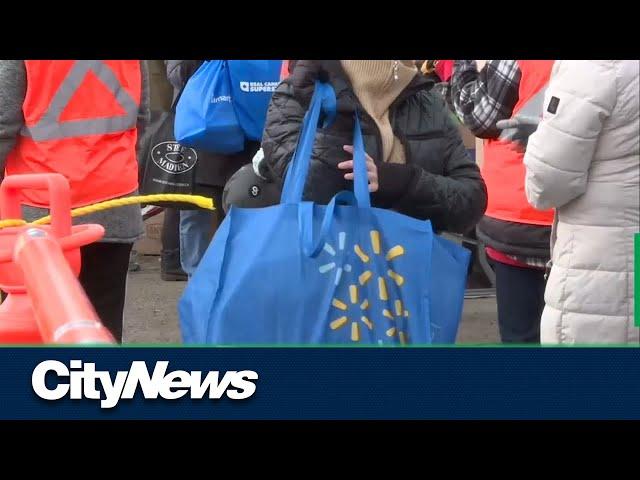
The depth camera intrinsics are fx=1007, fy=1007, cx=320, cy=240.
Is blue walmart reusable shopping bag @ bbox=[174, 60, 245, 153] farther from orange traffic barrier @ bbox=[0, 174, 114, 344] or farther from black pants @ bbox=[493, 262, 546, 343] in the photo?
orange traffic barrier @ bbox=[0, 174, 114, 344]

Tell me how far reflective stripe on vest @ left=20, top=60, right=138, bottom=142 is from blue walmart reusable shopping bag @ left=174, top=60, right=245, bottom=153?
0.66 metres

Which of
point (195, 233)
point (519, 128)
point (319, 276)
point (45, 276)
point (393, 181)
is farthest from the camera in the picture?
point (195, 233)

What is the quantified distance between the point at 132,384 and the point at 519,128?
1373 mm

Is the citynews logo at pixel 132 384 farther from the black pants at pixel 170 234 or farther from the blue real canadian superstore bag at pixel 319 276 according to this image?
the black pants at pixel 170 234

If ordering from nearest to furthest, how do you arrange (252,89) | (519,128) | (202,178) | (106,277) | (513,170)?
(519,128) < (513,170) < (106,277) < (252,89) < (202,178)

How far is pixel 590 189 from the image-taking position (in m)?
2.16

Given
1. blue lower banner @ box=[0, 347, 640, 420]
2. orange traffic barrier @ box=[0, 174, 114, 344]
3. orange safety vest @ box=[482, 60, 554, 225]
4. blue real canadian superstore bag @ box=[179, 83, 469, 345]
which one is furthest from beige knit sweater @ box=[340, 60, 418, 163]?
orange traffic barrier @ box=[0, 174, 114, 344]

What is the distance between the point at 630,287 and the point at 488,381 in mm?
589

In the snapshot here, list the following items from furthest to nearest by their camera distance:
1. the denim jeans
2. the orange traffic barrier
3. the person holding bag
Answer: the denim jeans
the person holding bag
the orange traffic barrier

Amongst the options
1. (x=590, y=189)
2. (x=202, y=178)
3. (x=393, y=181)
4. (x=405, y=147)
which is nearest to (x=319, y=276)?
(x=393, y=181)

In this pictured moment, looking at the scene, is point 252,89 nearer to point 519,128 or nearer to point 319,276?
point 519,128

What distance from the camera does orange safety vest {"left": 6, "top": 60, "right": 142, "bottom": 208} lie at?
99.7 inches

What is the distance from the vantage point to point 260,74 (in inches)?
132

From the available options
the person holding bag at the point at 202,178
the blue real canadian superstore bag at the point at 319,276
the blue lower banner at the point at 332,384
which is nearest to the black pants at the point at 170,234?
the person holding bag at the point at 202,178
